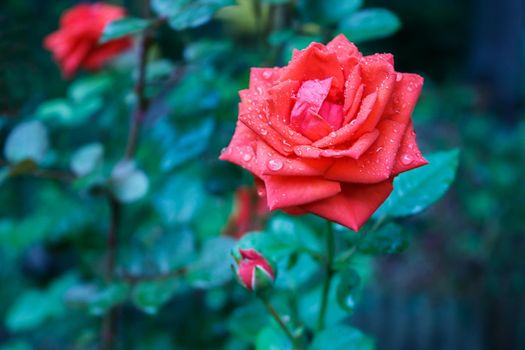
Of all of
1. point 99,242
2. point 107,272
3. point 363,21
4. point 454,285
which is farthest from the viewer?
point 454,285

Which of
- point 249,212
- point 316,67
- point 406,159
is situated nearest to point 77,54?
point 249,212

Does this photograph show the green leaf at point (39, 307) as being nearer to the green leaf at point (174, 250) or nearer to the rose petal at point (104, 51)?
the green leaf at point (174, 250)

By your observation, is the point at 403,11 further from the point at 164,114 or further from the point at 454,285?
the point at 164,114

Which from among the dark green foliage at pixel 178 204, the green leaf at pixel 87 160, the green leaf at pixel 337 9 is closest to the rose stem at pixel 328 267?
the dark green foliage at pixel 178 204

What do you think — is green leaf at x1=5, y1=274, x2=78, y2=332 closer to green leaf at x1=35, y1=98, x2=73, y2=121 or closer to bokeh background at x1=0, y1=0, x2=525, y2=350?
bokeh background at x1=0, y1=0, x2=525, y2=350

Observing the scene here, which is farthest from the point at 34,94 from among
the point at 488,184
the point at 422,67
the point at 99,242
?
the point at 422,67

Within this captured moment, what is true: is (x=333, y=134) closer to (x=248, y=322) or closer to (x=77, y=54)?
(x=248, y=322)
